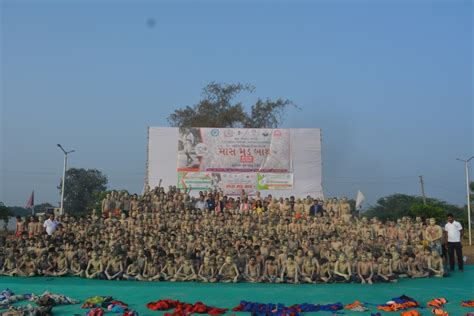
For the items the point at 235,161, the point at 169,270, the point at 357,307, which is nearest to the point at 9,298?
the point at 169,270

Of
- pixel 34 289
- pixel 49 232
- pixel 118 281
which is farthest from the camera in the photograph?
pixel 49 232

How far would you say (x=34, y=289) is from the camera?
11.6 meters

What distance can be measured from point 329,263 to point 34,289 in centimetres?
717

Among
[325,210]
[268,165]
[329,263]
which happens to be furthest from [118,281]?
[268,165]

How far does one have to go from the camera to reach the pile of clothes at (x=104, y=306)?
9141 mm

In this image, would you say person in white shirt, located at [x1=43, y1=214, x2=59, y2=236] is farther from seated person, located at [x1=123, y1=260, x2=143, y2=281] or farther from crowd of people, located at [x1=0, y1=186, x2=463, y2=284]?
seated person, located at [x1=123, y1=260, x2=143, y2=281]

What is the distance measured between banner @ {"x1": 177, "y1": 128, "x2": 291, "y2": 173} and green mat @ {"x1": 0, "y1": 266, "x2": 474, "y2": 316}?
1001 centimetres

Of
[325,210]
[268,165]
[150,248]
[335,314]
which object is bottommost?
[335,314]

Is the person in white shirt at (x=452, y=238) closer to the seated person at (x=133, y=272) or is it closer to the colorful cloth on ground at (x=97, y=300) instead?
the seated person at (x=133, y=272)

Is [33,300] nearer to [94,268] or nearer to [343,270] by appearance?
[94,268]

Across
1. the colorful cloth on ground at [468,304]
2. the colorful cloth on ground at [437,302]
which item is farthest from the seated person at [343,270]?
the colorful cloth on ground at [468,304]

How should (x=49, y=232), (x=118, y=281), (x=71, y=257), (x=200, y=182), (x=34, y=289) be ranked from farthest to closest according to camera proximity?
(x=200, y=182), (x=49, y=232), (x=71, y=257), (x=118, y=281), (x=34, y=289)

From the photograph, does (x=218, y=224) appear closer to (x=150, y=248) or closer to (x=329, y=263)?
(x=150, y=248)

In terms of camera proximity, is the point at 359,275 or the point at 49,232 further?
the point at 49,232
